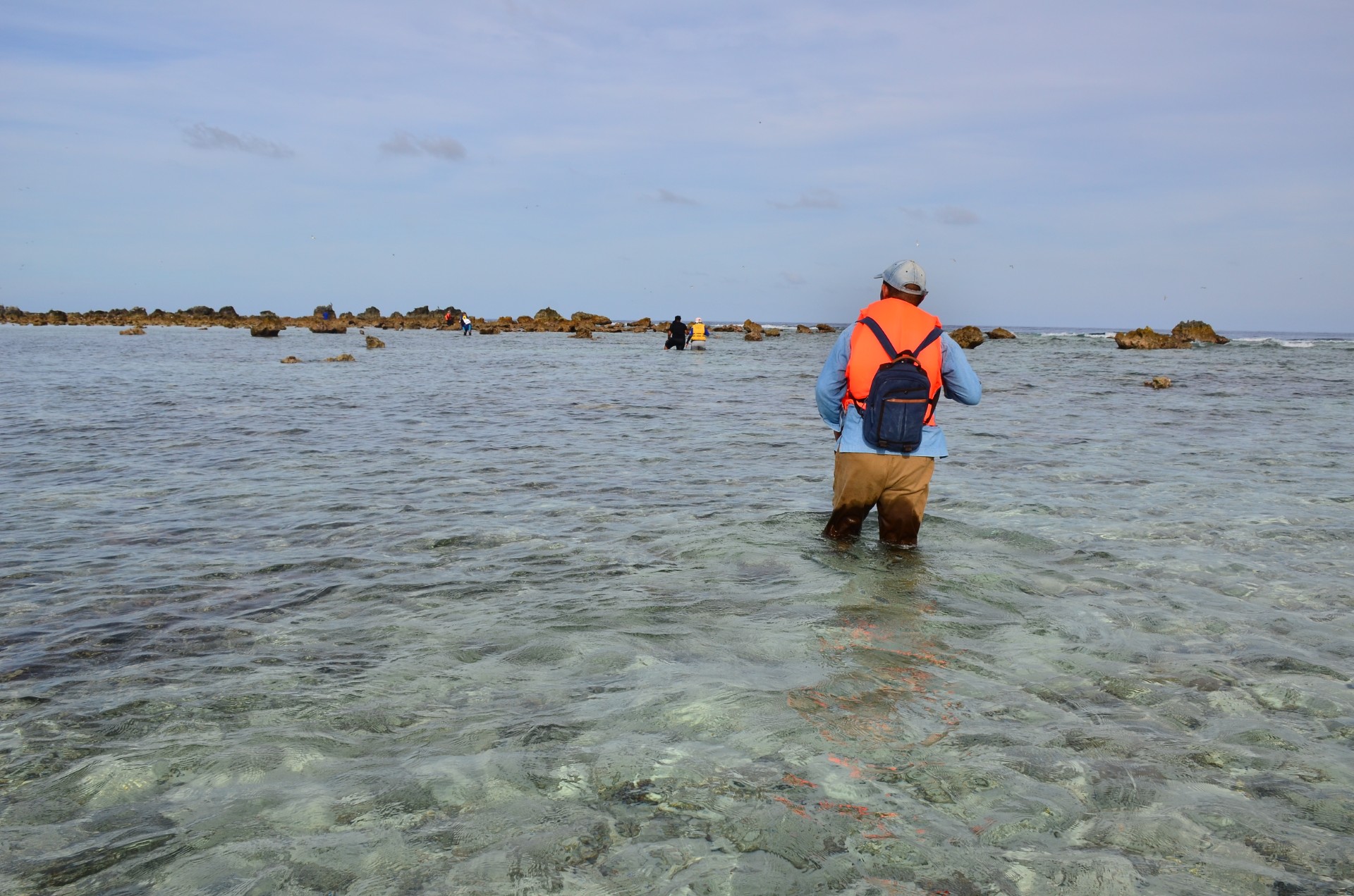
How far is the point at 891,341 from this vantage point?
21.8 ft

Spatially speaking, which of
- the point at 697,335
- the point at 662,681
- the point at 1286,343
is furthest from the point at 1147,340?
the point at 662,681

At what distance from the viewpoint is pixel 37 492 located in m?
9.31

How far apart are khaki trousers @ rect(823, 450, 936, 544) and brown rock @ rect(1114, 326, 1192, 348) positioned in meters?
51.8

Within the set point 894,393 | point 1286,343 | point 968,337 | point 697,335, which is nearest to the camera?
point 894,393

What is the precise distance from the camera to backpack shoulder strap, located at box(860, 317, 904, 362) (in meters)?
6.61

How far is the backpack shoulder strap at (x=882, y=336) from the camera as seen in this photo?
6.61m

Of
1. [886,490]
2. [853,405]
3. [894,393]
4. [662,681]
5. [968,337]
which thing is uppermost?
[968,337]

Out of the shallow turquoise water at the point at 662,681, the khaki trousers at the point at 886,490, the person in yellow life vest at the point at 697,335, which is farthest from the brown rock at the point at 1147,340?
the khaki trousers at the point at 886,490

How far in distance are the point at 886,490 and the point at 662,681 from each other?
315 centimetres

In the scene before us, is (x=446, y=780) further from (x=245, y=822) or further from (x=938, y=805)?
(x=938, y=805)

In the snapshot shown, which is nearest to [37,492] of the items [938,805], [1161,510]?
[938,805]

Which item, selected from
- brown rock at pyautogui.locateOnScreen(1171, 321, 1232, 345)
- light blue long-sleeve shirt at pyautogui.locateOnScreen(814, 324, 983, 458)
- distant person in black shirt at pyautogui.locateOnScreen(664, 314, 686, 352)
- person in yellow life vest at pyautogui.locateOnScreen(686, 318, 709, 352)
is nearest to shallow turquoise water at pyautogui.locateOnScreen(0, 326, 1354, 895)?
light blue long-sleeve shirt at pyautogui.locateOnScreen(814, 324, 983, 458)

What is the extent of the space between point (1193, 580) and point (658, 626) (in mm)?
4108

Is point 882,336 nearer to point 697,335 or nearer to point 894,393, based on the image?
point 894,393
